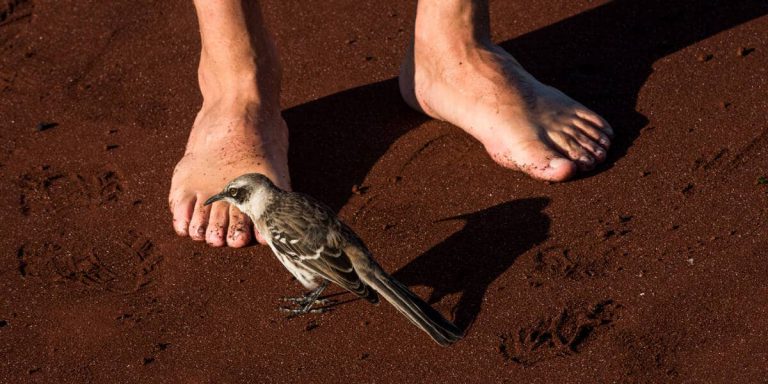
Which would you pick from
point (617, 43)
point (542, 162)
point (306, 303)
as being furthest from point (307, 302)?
point (617, 43)

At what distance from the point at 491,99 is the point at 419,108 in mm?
543

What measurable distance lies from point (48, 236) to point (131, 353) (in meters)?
1.08

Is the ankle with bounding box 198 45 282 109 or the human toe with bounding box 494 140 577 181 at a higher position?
the ankle with bounding box 198 45 282 109

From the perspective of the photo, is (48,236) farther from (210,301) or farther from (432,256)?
(432,256)

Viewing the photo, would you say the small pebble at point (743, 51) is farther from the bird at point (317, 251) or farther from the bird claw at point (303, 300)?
the bird claw at point (303, 300)

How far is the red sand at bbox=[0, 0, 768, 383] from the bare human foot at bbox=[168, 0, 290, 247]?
0.17 metres

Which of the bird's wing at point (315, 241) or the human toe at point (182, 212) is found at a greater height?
the bird's wing at point (315, 241)

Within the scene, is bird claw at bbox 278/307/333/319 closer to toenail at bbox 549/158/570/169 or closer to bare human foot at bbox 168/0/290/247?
bare human foot at bbox 168/0/290/247

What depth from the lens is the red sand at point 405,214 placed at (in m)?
4.86

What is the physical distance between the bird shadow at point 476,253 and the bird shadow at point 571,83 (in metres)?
0.61

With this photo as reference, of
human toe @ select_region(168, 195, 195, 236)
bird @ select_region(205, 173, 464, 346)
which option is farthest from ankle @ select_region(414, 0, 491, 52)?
human toe @ select_region(168, 195, 195, 236)

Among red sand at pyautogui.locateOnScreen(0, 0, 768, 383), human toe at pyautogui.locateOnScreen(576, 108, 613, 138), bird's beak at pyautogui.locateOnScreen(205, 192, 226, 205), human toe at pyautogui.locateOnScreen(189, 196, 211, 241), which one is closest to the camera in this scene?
red sand at pyautogui.locateOnScreen(0, 0, 768, 383)

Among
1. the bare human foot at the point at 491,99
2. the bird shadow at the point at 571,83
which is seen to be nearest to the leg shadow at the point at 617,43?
the bird shadow at the point at 571,83

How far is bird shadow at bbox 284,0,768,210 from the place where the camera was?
19.7 feet
